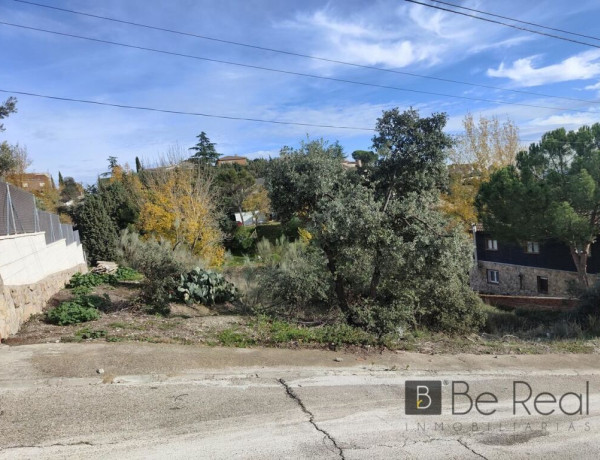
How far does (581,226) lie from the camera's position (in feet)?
58.1

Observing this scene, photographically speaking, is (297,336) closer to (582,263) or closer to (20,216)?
(20,216)

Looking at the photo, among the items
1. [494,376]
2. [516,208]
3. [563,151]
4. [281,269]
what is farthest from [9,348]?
[563,151]

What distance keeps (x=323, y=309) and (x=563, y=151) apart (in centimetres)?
1435

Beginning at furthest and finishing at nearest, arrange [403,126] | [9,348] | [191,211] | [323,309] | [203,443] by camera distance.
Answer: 1. [191,211]
2. [323,309]
3. [403,126]
4. [9,348]
5. [203,443]

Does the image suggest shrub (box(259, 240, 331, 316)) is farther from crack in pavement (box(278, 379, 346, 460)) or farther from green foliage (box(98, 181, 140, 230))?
green foliage (box(98, 181, 140, 230))

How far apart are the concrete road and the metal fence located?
4321 millimetres

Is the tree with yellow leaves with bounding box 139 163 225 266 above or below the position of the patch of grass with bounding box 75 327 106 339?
above

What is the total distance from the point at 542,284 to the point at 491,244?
4.43m

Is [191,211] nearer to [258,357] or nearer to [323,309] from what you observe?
[323,309]

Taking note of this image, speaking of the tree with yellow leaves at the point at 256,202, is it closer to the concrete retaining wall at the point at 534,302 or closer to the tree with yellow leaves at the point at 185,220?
the tree with yellow leaves at the point at 185,220

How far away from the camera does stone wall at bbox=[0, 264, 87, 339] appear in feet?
23.0

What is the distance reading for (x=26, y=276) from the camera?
9.38m

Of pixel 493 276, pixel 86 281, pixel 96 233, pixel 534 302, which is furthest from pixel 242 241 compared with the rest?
pixel 86 281

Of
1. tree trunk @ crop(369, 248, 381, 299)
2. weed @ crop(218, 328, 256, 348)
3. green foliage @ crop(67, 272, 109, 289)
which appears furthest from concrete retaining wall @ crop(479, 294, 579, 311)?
green foliage @ crop(67, 272, 109, 289)
